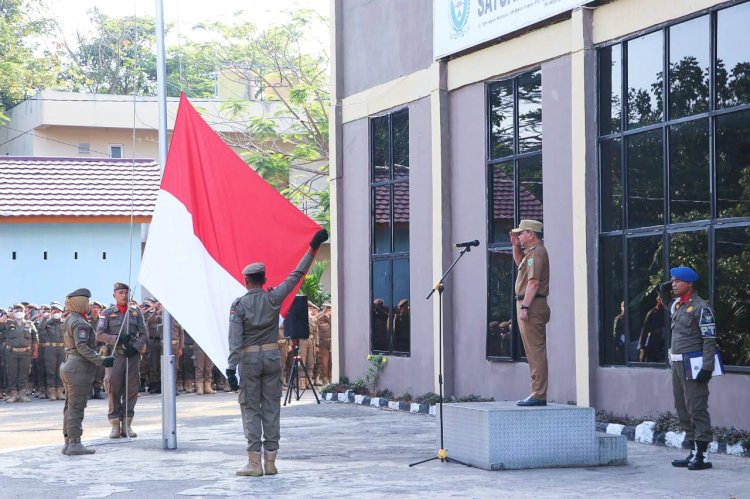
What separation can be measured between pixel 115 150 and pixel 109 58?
9.95m

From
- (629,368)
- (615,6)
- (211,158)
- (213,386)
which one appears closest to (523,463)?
(629,368)

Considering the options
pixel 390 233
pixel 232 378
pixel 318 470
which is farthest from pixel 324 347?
pixel 232 378

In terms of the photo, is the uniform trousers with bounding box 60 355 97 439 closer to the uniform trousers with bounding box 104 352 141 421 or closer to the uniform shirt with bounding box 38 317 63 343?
the uniform trousers with bounding box 104 352 141 421

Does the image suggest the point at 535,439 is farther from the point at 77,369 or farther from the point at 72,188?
the point at 72,188

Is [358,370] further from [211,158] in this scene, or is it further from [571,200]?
[211,158]

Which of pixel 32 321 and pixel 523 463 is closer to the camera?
pixel 523 463

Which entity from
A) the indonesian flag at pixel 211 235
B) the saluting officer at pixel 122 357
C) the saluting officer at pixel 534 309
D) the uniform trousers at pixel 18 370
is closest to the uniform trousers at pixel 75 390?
the saluting officer at pixel 122 357

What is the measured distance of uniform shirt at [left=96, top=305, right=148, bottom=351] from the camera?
17.0 metres

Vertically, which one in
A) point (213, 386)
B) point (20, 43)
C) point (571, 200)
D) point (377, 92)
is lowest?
point (213, 386)

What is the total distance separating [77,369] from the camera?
49.6 ft

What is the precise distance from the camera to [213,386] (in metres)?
27.3

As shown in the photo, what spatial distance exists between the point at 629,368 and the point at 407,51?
8100 millimetres

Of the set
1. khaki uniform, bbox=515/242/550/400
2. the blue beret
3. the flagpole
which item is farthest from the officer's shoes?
the blue beret

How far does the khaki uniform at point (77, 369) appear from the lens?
1493cm
